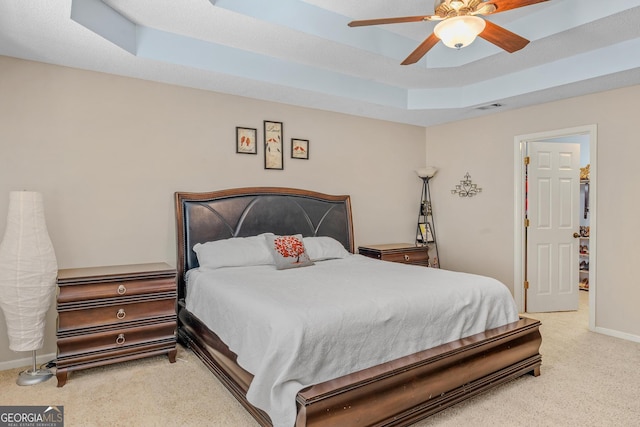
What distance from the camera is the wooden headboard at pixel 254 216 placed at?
3713mm

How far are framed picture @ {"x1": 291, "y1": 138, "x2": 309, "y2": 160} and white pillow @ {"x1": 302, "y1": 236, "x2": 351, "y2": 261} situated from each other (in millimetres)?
1007

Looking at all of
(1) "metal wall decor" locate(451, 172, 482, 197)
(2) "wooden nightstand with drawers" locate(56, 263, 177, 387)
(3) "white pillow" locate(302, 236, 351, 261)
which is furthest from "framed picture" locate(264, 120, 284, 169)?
(1) "metal wall decor" locate(451, 172, 482, 197)

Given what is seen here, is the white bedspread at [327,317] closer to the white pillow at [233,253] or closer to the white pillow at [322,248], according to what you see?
the white pillow at [233,253]

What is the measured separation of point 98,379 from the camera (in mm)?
2865

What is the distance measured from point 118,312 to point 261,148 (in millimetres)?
2122

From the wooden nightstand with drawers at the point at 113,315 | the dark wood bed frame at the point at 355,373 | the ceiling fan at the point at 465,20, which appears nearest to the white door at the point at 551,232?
the dark wood bed frame at the point at 355,373

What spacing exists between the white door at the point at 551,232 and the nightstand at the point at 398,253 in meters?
1.23

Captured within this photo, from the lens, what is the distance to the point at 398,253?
4684mm

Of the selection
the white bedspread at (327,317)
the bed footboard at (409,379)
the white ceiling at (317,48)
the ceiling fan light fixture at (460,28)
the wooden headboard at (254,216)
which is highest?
the white ceiling at (317,48)

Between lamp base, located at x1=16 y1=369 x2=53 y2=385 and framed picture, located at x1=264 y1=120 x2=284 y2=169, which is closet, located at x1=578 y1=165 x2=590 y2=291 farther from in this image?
lamp base, located at x1=16 y1=369 x2=53 y2=385

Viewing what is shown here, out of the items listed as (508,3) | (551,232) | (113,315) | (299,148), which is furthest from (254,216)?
(551,232)

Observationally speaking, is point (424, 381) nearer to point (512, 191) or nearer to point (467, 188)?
point (512, 191)

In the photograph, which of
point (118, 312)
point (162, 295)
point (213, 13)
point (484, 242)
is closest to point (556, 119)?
point (484, 242)

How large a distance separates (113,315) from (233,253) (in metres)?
1.04
